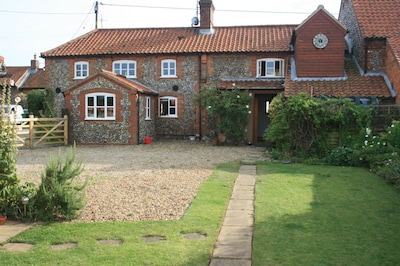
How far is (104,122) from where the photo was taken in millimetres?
23391

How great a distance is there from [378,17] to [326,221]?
62.7ft

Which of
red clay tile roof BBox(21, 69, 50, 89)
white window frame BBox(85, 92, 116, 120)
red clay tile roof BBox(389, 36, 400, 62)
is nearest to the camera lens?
red clay tile roof BBox(389, 36, 400, 62)

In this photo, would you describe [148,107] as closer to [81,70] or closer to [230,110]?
[230,110]

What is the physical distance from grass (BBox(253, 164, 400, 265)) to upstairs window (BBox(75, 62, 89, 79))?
61.5 ft

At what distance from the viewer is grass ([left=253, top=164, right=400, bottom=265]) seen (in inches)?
232

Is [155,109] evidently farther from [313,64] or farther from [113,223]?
[113,223]

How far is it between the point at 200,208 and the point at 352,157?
28.7ft

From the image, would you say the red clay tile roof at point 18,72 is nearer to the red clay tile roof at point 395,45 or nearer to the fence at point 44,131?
the fence at point 44,131

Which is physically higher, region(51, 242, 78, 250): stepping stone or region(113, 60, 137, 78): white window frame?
region(113, 60, 137, 78): white window frame

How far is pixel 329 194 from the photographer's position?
393 inches

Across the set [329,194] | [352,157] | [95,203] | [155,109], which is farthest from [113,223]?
[155,109]

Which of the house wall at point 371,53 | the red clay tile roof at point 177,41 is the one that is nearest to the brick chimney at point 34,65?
the red clay tile roof at point 177,41

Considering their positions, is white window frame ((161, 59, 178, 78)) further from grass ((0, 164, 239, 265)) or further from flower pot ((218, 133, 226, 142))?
grass ((0, 164, 239, 265))

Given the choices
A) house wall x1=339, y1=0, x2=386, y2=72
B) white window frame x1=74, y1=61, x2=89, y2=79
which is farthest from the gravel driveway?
house wall x1=339, y1=0, x2=386, y2=72
